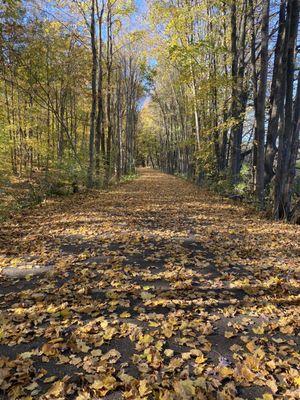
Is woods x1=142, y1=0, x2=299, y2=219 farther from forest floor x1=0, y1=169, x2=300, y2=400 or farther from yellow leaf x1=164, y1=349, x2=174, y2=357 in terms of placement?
yellow leaf x1=164, y1=349, x2=174, y2=357

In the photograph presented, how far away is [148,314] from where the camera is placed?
4035 millimetres

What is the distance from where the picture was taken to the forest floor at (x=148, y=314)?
9.45ft

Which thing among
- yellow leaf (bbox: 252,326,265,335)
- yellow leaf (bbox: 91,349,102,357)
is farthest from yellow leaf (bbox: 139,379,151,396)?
yellow leaf (bbox: 252,326,265,335)

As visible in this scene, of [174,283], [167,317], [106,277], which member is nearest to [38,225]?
[106,277]

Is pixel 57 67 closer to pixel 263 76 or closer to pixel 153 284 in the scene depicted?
pixel 263 76

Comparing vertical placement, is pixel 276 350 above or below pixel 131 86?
below

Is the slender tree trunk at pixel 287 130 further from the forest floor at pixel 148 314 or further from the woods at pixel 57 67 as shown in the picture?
the woods at pixel 57 67

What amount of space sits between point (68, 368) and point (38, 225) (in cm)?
592

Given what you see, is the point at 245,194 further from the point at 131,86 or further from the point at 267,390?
the point at 131,86

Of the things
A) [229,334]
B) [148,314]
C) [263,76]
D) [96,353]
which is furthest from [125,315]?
[263,76]

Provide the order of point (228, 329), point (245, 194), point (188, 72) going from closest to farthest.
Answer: point (228, 329) < point (245, 194) < point (188, 72)

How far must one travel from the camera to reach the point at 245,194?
45.0ft

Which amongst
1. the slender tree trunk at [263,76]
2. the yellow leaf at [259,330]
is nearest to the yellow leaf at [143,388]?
the yellow leaf at [259,330]

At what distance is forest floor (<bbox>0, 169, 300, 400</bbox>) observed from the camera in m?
2.88
